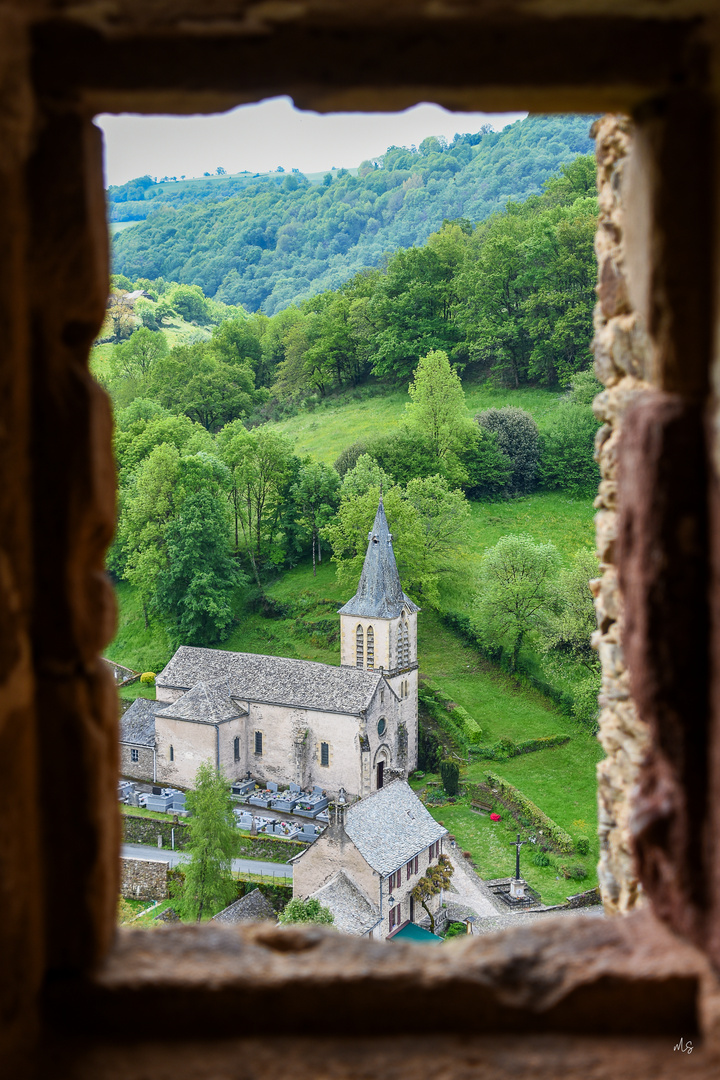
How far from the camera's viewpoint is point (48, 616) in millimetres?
2406

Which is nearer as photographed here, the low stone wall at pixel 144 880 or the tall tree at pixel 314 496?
the low stone wall at pixel 144 880

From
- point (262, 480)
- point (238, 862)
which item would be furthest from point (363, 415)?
point (238, 862)

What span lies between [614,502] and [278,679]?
2902cm

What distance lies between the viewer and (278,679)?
104 ft

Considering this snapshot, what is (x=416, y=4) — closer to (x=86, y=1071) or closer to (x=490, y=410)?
(x=86, y=1071)

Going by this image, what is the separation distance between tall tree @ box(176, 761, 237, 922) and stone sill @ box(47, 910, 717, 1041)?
20.3 m

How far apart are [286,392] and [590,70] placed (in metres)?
56.4

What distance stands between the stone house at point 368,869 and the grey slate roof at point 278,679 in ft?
21.6

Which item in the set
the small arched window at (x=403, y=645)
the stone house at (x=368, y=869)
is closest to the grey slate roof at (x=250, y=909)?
the stone house at (x=368, y=869)

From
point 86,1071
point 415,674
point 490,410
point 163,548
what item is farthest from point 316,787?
point 86,1071

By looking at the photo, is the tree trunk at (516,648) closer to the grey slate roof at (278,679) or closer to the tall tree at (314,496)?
the grey slate roof at (278,679)

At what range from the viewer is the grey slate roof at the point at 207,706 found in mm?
30797

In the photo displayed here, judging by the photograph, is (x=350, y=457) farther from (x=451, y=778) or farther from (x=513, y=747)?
(x=451, y=778)

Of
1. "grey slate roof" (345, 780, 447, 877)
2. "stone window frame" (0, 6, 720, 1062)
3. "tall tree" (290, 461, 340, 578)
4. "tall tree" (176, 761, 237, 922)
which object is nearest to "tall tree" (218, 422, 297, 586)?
"tall tree" (290, 461, 340, 578)
